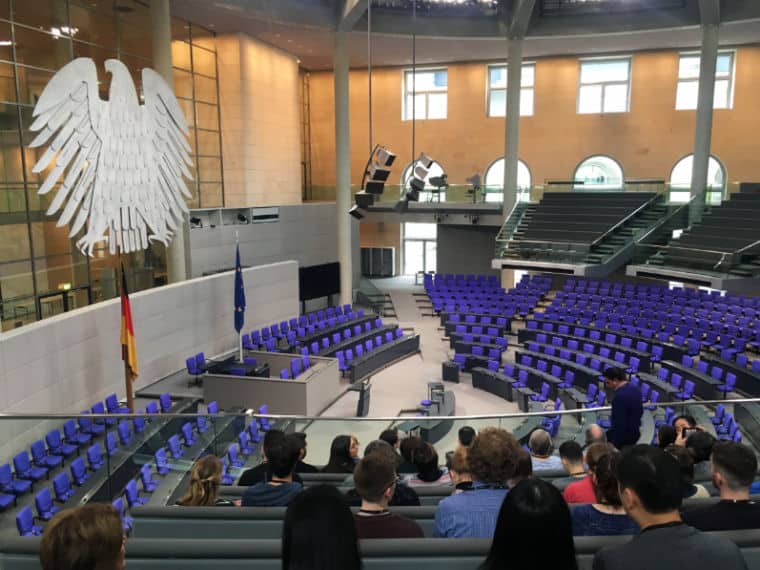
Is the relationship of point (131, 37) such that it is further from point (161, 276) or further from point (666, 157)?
point (666, 157)

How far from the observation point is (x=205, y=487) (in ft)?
11.9

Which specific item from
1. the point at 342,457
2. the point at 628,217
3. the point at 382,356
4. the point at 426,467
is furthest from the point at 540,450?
the point at 628,217

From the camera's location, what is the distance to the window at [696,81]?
24156 mm

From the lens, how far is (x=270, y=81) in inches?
857

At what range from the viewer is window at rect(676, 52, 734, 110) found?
24156 millimetres

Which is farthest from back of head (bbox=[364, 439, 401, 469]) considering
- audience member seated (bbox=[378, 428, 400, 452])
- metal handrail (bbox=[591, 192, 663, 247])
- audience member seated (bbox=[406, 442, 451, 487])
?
metal handrail (bbox=[591, 192, 663, 247])

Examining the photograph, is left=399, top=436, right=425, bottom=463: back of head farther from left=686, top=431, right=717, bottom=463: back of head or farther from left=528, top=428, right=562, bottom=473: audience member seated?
left=686, top=431, right=717, bottom=463: back of head

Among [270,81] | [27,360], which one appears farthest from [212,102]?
[27,360]

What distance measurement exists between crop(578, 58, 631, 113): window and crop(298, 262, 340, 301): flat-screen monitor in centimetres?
1267

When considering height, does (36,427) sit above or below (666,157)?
below

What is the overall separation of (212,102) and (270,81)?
8.77ft

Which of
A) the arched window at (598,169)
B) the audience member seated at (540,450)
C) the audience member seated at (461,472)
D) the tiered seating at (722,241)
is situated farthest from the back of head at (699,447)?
the arched window at (598,169)

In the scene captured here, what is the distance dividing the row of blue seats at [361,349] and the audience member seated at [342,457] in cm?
1013

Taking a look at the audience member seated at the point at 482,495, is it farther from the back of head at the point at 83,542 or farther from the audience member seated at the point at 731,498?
the back of head at the point at 83,542
